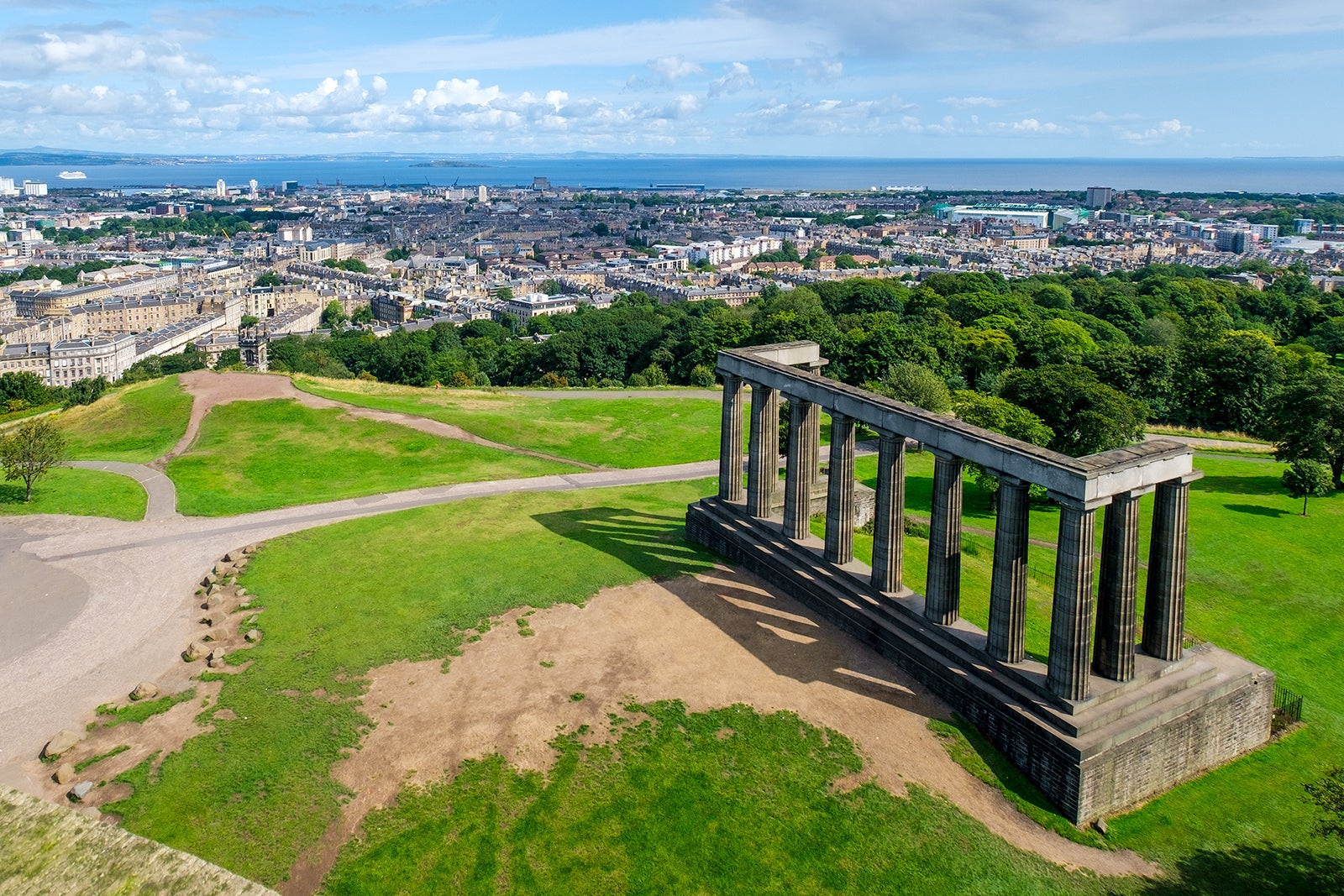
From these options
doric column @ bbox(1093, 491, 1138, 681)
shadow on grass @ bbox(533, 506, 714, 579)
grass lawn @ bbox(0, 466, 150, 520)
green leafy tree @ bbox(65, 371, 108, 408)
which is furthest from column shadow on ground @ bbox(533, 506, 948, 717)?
green leafy tree @ bbox(65, 371, 108, 408)

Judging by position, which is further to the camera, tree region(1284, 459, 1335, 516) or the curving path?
tree region(1284, 459, 1335, 516)

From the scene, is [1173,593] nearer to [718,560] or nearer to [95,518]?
[718,560]

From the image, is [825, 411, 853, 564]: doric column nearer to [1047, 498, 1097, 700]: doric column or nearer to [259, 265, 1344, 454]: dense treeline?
[1047, 498, 1097, 700]: doric column

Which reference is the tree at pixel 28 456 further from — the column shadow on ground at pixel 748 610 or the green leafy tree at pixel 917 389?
the green leafy tree at pixel 917 389

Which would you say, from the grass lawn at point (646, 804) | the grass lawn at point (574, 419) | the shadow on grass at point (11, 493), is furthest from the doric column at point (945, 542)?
the shadow on grass at point (11, 493)

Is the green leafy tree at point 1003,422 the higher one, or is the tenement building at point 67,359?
the green leafy tree at point 1003,422

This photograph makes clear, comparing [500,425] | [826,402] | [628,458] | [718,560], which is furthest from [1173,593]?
[500,425]

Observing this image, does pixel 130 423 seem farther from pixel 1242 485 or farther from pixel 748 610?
pixel 1242 485
